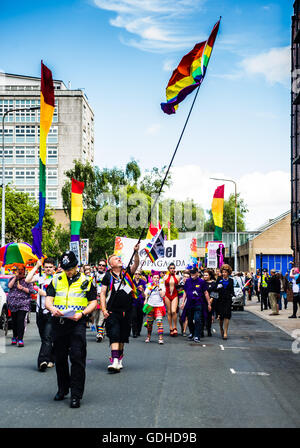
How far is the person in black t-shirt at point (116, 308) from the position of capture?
9812 millimetres

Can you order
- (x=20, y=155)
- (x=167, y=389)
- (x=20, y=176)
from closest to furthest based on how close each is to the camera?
(x=167, y=389)
(x=20, y=155)
(x=20, y=176)

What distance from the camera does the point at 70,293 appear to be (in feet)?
24.9

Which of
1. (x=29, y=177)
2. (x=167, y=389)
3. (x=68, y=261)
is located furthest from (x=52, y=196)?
(x=68, y=261)

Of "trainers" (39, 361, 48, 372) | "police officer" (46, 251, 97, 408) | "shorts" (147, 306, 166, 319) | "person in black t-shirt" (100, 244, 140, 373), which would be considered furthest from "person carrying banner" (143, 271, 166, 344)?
"police officer" (46, 251, 97, 408)

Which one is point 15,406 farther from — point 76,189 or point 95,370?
point 76,189

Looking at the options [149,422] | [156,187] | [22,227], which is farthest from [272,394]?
[156,187]

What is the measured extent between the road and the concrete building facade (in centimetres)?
7298

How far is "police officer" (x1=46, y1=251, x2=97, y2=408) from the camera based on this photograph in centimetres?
746

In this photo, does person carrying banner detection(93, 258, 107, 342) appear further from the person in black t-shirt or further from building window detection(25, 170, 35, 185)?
building window detection(25, 170, 35, 185)

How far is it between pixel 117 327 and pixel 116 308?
318 millimetres

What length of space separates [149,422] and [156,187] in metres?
55.3

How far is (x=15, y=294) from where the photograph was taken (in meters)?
12.7

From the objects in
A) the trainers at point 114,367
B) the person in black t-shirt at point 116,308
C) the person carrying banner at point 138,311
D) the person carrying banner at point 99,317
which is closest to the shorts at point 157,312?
the person carrying banner at point 138,311

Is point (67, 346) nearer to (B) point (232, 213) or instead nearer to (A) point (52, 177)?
(A) point (52, 177)
